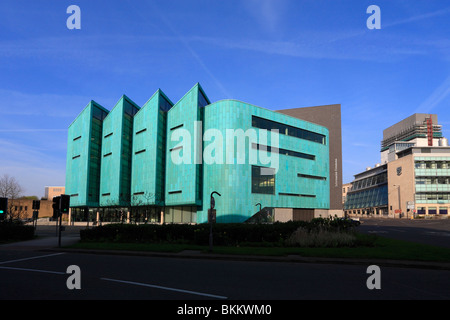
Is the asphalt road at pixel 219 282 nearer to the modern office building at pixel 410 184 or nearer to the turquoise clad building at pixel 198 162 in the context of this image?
the turquoise clad building at pixel 198 162

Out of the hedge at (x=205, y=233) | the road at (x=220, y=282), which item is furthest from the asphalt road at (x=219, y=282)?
the hedge at (x=205, y=233)

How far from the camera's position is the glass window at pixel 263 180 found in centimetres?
6012

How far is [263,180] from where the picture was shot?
202ft

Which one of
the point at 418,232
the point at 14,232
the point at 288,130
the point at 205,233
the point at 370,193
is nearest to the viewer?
the point at 205,233

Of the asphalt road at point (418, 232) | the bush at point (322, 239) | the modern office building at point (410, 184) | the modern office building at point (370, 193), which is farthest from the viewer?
the modern office building at point (370, 193)

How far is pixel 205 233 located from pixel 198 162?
124 ft

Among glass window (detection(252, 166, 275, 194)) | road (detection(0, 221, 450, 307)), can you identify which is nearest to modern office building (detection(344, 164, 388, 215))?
glass window (detection(252, 166, 275, 194))

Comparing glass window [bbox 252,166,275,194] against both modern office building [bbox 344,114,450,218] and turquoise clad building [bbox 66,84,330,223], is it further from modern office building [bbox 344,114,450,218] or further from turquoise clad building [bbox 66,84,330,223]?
modern office building [bbox 344,114,450,218]

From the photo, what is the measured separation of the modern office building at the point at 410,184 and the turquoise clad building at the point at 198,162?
5687cm

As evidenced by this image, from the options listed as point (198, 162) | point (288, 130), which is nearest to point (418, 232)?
point (198, 162)

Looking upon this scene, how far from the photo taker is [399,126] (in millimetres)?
190375

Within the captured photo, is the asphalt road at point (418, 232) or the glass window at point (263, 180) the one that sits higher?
the glass window at point (263, 180)

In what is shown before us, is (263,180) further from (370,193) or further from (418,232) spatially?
(370,193)

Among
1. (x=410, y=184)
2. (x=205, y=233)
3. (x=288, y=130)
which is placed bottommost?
(x=205, y=233)
